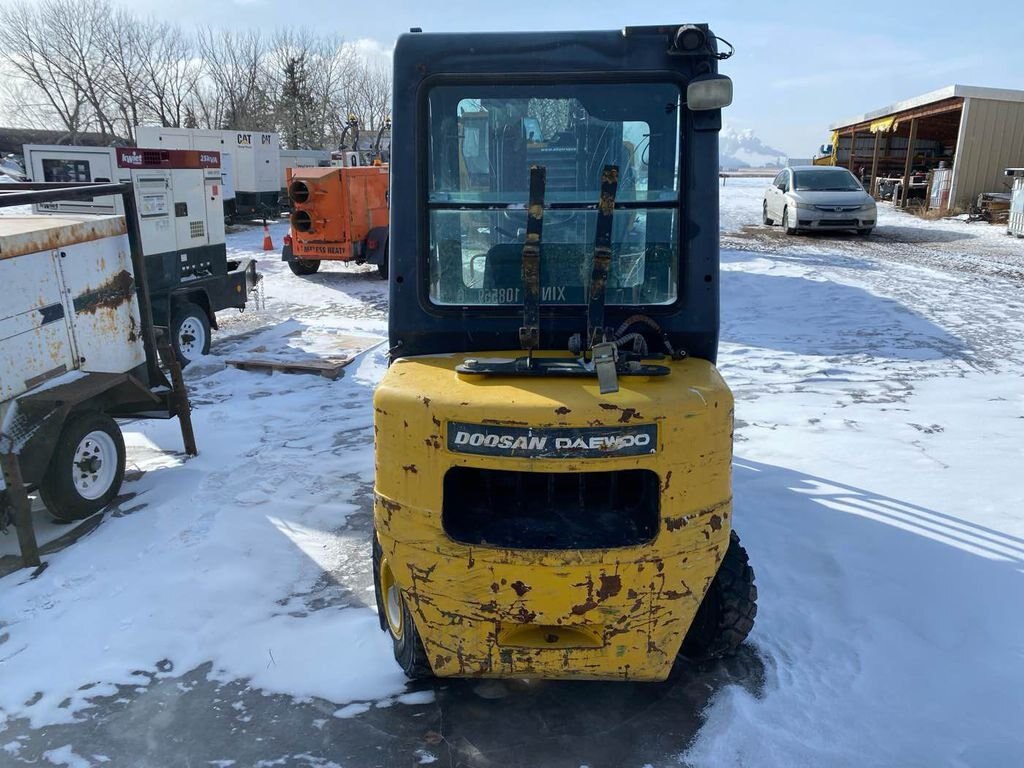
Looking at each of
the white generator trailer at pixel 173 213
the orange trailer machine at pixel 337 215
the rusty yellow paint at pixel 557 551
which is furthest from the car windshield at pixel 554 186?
the orange trailer machine at pixel 337 215

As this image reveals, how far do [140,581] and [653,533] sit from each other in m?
2.82

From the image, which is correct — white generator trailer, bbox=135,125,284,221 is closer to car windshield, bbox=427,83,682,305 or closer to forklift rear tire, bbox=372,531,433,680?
car windshield, bbox=427,83,682,305

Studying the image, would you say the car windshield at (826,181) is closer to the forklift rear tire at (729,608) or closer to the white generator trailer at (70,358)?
the white generator trailer at (70,358)

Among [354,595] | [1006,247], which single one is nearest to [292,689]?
[354,595]

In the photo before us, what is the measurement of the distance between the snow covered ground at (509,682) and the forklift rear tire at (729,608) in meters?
0.16

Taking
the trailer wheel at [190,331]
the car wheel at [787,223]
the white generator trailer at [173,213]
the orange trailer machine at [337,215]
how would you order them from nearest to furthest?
the white generator trailer at [173,213]
the trailer wheel at [190,331]
the orange trailer machine at [337,215]
the car wheel at [787,223]

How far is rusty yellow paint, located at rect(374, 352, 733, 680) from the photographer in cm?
258

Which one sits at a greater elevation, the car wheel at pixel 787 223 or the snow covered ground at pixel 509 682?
the car wheel at pixel 787 223

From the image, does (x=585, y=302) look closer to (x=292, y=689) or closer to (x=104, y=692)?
(x=292, y=689)

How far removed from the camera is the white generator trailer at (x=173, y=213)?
8023mm

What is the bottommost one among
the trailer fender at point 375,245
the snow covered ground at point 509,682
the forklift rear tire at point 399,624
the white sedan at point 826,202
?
the snow covered ground at point 509,682

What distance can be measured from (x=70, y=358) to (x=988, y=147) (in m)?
22.7

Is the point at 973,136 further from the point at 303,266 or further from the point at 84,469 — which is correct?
the point at 84,469

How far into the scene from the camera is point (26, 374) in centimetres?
461
